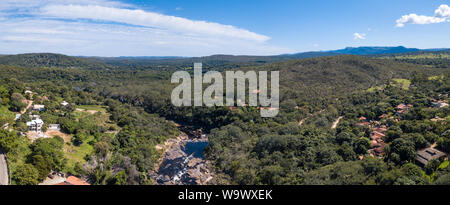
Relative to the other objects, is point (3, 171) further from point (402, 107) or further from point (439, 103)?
point (439, 103)

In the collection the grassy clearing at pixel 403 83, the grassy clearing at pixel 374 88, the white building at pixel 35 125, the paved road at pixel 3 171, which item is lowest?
the paved road at pixel 3 171

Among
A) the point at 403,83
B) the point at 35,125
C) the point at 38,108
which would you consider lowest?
the point at 35,125

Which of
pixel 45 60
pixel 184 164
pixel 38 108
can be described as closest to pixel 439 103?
pixel 184 164

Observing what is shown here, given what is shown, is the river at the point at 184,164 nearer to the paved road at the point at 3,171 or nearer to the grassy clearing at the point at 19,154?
the grassy clearing at the point at 19,154

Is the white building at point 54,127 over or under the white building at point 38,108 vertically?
under

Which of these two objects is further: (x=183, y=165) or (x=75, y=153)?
(x=183, y=165)

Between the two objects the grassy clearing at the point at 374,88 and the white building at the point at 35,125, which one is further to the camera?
the grassy clearing at the point at 374,88

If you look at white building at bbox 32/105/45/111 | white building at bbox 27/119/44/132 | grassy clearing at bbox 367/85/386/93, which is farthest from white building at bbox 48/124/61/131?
grassy clearing at bbox 367/85/386/93

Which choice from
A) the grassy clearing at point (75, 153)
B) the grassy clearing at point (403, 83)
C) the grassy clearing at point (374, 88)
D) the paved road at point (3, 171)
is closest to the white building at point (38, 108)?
the grassy clearing at point (75, 153)
